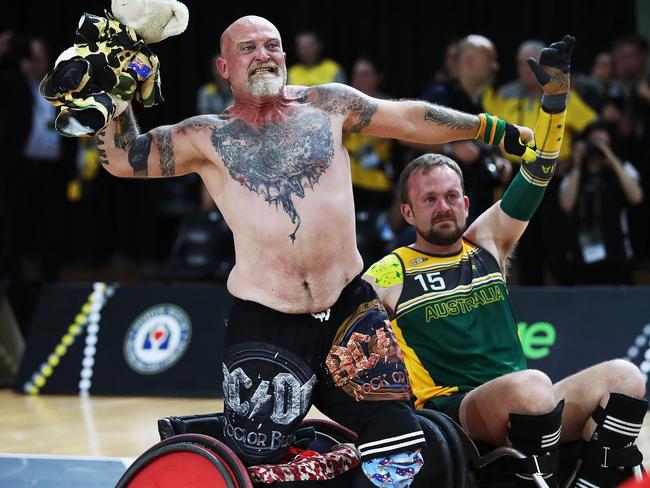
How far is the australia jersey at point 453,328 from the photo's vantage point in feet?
13.7

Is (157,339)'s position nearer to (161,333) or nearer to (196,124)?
(161,333)

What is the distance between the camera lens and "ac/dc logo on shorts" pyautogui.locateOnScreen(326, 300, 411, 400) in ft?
11.6

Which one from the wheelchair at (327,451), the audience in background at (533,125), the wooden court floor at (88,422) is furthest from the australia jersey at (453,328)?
the audience in background at (533,125)

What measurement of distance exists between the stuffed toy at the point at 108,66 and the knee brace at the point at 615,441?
1.83 meters

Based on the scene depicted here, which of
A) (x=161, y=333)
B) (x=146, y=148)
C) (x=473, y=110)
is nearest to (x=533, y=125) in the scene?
(x=473, y=110)

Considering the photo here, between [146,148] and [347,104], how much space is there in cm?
65

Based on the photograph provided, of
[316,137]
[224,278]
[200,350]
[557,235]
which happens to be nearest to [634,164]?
[557,235]

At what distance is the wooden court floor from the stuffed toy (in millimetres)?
2157

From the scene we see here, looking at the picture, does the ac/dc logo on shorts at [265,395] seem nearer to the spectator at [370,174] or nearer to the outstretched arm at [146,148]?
the outstretched arm at [146,148]

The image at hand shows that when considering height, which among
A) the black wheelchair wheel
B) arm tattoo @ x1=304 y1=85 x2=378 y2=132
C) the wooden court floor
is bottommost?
the wooden court floor

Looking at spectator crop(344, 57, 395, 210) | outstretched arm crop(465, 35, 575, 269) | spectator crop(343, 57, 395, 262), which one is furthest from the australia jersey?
spectator crop(344, 57, 395, 210)

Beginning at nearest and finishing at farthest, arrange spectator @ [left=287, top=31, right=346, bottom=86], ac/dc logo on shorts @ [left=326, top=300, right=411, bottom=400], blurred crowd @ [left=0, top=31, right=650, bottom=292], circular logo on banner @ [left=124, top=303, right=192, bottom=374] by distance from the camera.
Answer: ac/dc logo on shorts @ [left=326, top=300, right=411, bottom=400], blurred crowd @ [left=0, top=31, right=650, bottom=292], circular logo on banner @ [left=124, top=303, right=192, bottom=374], spectator @ [left=287, top=31, right=346, bottom=86]

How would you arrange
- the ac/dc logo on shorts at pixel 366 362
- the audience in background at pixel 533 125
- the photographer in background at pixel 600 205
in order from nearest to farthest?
1. the ac/dc logo on shorts at pixel 366 362
2. the photographer in background at pixel 600 205
3. the audience in background at pixel 533 125

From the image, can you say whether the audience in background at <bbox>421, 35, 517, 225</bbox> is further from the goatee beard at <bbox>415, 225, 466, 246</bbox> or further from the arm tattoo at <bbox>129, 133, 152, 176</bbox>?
the arm tattoo at <bbox>129, 133, 152, 176</bbox>
